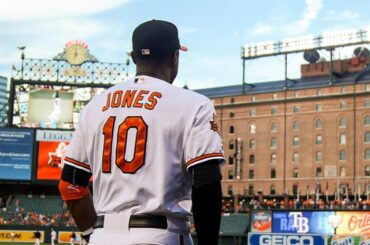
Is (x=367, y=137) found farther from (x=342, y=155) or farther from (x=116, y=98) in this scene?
(x=116, y=98)

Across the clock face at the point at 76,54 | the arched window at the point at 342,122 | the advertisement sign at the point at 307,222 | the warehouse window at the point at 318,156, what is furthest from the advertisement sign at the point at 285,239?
the warehouse window at the point at 318,156

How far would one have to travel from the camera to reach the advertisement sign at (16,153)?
5844 cm

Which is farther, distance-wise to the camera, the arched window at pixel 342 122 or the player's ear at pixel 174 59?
the arched window at pixel 342 122

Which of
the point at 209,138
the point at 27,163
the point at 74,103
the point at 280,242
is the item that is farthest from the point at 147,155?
the point at 74,103

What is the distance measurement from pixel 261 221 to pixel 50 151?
24494 millimetres

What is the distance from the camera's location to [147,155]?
3.54 meters

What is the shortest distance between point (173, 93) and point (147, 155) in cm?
34

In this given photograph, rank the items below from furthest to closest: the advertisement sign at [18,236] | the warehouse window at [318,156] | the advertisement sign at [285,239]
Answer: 1. the warehouse window at [318,156]
2. the advertisement sign at [18,236]
3. the advertisement sign at [285,239]

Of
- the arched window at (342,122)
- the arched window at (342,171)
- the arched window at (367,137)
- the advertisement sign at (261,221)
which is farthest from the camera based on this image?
the arched window at (342,122)

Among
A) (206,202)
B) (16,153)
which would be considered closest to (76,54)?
(16,153)

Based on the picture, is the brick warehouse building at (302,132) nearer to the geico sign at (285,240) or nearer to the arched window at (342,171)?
the arched window at (342,171)

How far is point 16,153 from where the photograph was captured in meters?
59.0

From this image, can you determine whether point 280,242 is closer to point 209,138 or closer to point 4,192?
point 209,138

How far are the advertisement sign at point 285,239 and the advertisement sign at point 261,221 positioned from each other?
50.5 feet
